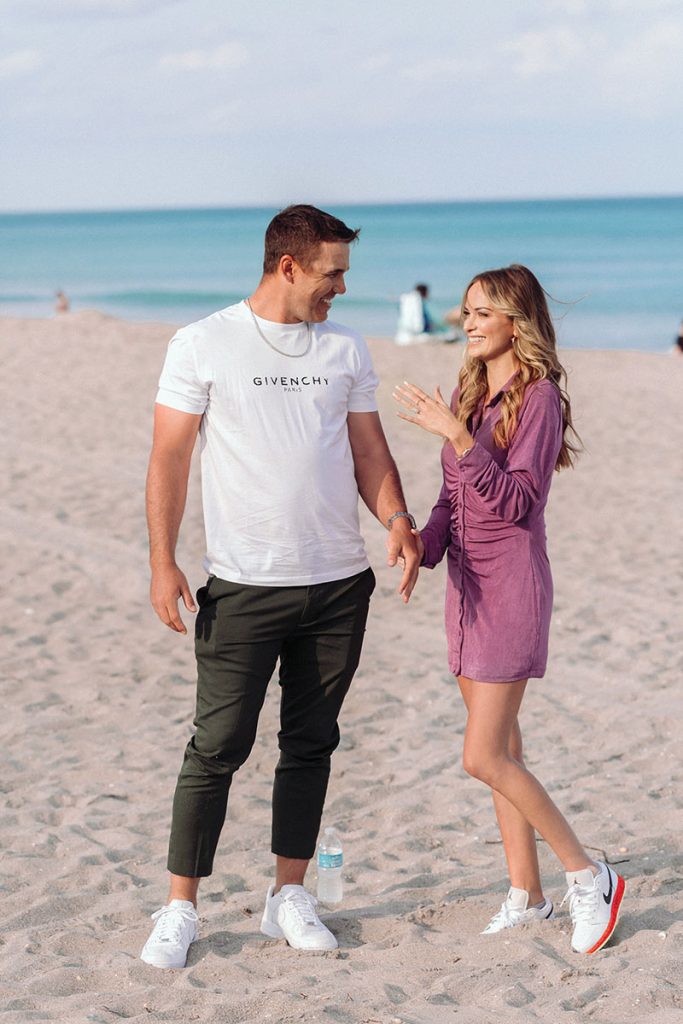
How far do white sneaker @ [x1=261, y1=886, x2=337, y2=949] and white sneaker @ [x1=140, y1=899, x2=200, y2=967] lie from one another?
0.87 ft

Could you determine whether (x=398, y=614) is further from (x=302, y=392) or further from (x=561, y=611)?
(x=302, y=392)

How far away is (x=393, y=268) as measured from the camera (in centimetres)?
5509

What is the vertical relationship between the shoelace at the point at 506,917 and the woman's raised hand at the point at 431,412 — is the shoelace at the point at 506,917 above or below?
below

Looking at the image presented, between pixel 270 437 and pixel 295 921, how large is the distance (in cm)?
155

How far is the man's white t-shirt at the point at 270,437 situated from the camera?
11.6 feet

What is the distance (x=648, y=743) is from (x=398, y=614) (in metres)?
2.43

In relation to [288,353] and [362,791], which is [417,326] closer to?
[362,791]

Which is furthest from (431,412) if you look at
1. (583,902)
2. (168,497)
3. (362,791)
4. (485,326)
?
(362,791)

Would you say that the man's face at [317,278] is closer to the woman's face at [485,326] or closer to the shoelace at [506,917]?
the woman's face at [485,326]

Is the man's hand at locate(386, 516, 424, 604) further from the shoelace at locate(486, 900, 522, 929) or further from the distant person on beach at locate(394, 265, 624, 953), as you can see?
the shoelace at locate(486, 900, 522, 929)

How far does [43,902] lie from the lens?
4.17 metres

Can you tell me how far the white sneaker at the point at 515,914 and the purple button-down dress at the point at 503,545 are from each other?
0.76 metres

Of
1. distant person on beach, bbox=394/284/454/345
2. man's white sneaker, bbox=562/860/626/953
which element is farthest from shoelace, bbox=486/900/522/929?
distant person on beach, bbox=394/284/454/345

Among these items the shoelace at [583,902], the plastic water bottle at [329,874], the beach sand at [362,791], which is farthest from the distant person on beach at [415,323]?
the shoelace at [583,902]
